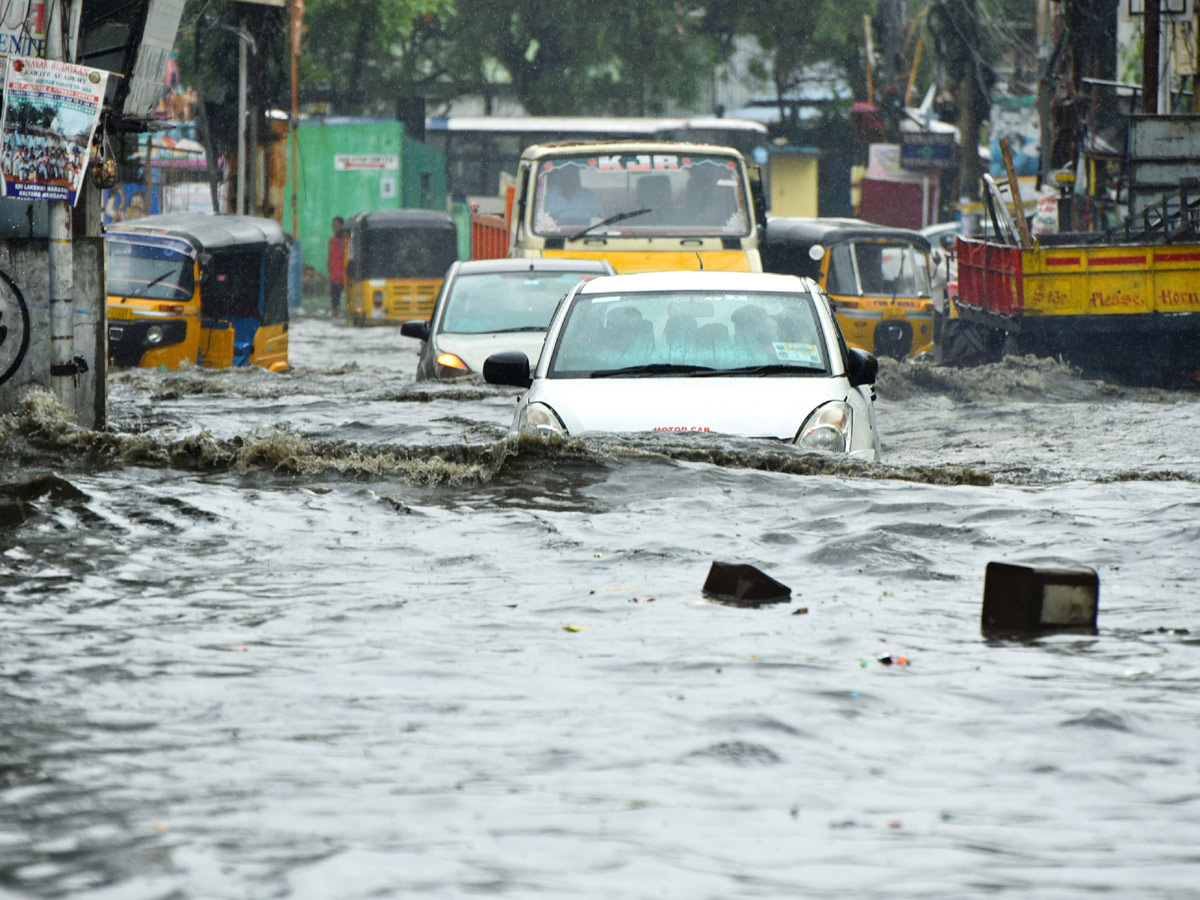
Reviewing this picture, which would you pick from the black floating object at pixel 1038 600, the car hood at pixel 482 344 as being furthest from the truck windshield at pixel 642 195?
the black floating object at pixel 1038 600

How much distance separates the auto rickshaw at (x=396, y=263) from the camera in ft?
121

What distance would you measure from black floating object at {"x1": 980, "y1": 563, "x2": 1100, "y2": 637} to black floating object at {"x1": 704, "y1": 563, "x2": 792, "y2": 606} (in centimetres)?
82

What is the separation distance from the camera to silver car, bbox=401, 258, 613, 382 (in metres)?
14.3

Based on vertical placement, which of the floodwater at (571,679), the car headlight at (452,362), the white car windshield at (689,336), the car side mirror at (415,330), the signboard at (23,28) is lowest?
the floodwater at (571,679)

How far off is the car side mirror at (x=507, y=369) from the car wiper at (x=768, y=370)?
1.04 meters

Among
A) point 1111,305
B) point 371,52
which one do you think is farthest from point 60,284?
point 371,52

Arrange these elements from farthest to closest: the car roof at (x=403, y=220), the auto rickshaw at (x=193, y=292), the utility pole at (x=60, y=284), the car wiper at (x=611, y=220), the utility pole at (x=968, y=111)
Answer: the utility pole at (x=968, y=111)
the car roof at (x=403, y=220)
the auto rickshaw at (x=193, y=292)
the car wiper at (x=611, y=220)
the utility pole at (x=60, y=284)

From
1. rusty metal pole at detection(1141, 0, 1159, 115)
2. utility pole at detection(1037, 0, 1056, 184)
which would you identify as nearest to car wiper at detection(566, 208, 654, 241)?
rusty metal pole at detection(1141, 0, 1159, 115)

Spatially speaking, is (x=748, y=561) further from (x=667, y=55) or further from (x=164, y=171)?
(x=667, y=55)

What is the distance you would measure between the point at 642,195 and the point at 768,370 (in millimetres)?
9242

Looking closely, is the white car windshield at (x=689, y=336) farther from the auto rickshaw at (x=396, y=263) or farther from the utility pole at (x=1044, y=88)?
the auto rickshaw at (x=396, y=263)

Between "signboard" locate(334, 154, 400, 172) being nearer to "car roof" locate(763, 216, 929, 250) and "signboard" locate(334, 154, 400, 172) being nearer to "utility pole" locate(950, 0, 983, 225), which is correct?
"utility pole" locate(950, 0, 983, 225)

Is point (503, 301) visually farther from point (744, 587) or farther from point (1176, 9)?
point (1176, 9)

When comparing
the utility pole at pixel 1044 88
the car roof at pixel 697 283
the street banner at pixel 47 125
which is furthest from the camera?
the utility pole at pixel 1044 88
